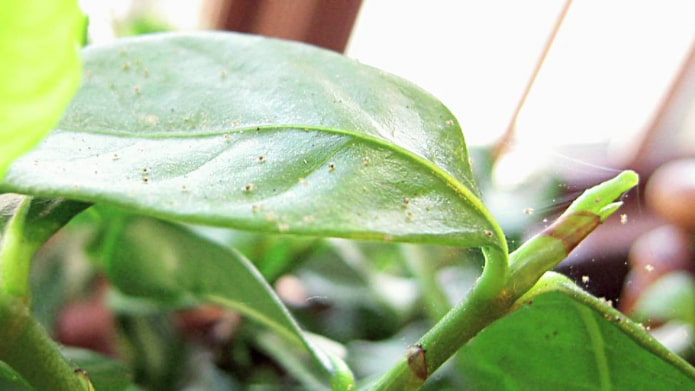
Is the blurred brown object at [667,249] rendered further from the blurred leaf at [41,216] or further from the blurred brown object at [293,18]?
the blurred leaf at [41,216]

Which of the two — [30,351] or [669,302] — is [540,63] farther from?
[30,351]

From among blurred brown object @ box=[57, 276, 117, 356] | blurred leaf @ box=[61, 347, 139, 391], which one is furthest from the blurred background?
blurred leaf @ box=[61, 347, 139, 391]

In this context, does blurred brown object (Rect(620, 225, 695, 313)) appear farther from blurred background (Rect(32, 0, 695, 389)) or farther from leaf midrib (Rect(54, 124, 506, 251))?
leaf midrib (Rect(54, 124, 506, 251))

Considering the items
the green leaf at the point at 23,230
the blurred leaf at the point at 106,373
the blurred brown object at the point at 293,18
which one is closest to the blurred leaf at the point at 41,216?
the green leaf at the point at 23,230

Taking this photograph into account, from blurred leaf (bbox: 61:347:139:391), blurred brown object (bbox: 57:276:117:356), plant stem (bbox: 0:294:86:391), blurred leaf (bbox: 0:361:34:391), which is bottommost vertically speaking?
blurred brown object (bbox: 57:276:117:356)

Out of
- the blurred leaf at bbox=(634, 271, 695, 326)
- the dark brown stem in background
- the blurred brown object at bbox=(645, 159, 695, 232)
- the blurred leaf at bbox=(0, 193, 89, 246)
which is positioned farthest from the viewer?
the dark brown stem in background

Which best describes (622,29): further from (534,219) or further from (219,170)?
(219,170)

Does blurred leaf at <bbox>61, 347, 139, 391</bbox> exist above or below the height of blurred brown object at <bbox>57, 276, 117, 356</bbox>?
above

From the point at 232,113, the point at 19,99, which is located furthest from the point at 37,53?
the point at 232,113
